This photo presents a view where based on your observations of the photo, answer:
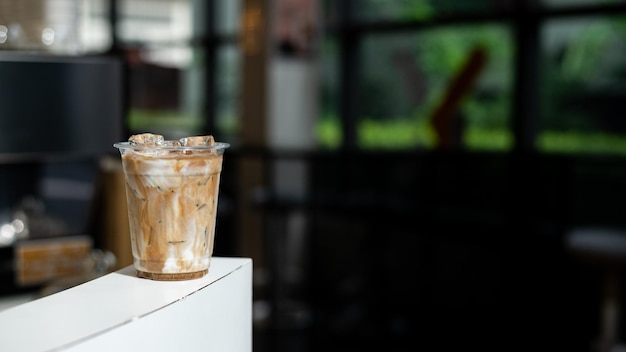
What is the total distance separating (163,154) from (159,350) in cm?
25

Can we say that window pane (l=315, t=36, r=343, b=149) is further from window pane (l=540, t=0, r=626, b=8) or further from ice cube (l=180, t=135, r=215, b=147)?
ice cube (l=180, t=135, r=215, b=147)

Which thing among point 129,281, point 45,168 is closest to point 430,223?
point 45,168

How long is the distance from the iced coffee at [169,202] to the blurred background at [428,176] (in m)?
1.84

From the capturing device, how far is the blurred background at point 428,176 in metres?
3.96

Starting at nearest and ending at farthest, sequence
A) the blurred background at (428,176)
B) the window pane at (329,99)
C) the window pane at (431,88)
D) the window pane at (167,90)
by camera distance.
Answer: the blurred background at (428,176)
the window pane at (431,88)
the window pane at (329,99)
the window pane at (167,90)

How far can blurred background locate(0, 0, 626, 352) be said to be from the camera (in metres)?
3.96

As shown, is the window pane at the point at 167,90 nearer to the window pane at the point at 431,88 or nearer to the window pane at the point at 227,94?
the window pane at the point at 227,94

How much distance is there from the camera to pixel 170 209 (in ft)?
3.52

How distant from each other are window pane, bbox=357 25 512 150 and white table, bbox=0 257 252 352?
345 centimetres

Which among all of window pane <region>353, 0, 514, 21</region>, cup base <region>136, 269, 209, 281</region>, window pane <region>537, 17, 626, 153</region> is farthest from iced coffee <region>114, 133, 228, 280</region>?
window pane <region>353, 0, 514, 21</region>

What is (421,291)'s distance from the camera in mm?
4289

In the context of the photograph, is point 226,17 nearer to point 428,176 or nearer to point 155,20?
point 155,20

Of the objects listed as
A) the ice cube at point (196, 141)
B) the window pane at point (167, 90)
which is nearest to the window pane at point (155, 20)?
the window pane at point (167, 90)

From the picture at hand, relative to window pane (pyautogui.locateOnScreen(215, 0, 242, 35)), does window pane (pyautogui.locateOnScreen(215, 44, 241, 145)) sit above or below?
below
